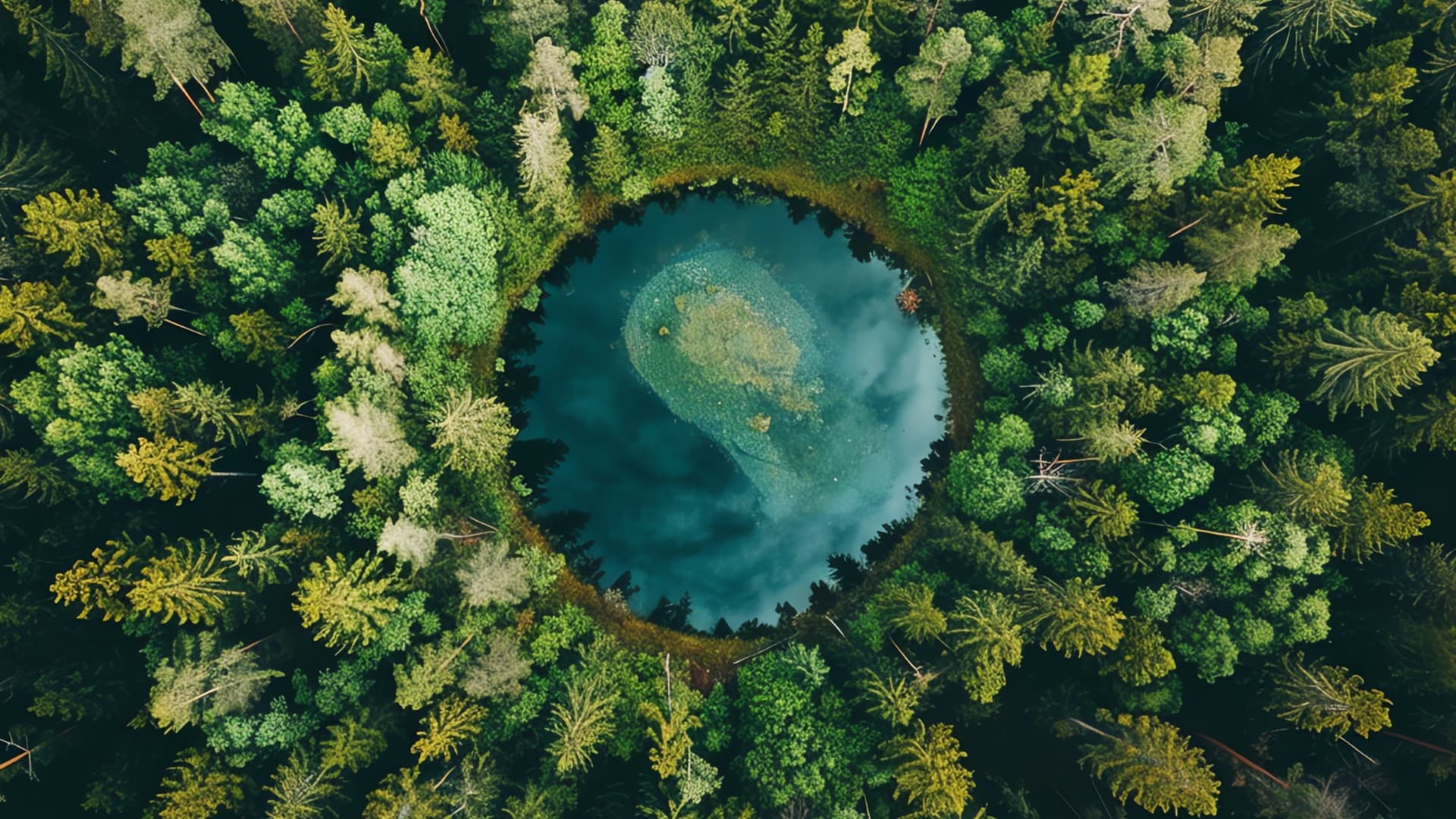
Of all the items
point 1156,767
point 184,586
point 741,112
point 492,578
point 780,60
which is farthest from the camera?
point 741,112

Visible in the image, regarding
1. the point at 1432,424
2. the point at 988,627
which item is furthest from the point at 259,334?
the point at 1432,424

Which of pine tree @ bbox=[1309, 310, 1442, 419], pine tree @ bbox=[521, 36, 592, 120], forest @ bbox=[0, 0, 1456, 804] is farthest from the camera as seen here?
pine tree @ bbox=[521, 36, 592, 120]

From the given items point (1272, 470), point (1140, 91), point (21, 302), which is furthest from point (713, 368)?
point (21, 302)

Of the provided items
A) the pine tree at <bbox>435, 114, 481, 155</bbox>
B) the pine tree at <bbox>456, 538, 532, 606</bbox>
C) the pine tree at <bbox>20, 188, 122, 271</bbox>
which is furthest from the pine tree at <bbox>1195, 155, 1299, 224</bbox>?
the pine tree at <bbox>20, 188, 122, 271</bbox>

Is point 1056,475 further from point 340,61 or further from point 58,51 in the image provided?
point 58,51

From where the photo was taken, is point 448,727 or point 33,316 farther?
point 448,727

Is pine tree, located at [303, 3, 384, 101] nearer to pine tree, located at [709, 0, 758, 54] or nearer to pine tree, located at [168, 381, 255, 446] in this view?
pine tree, located at [168, 381, 255, 446]

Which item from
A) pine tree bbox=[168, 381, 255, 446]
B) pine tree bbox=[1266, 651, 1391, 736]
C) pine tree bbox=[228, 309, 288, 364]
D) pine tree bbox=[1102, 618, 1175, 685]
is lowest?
pine tree bbox=[1266, 651, 1391, 736]
